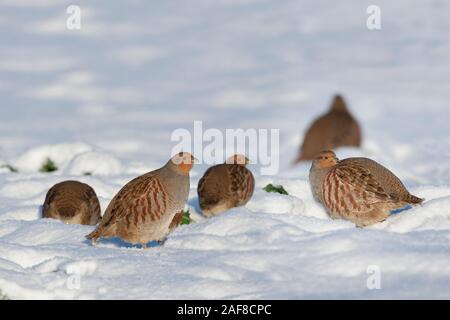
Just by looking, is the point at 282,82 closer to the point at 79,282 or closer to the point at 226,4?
the point at 226,4

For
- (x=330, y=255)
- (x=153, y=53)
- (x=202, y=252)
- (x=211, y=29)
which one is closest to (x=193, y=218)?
(x=202, y=252)

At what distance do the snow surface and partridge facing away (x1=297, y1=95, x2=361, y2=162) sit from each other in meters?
0.51

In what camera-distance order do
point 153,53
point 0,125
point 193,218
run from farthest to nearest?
point 153,53, point 0,125, point 193,218

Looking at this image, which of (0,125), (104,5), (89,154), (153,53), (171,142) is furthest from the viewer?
(104,5)

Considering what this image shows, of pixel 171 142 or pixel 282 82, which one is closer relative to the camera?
pixel 171 142

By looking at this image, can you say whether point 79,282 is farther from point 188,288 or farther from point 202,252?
point 202,252

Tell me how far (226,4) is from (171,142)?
1069cm

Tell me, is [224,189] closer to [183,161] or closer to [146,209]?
[183,161]

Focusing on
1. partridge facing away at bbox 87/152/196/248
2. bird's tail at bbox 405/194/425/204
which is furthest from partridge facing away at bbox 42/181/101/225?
bird's tail at bbox 405/194/425/204

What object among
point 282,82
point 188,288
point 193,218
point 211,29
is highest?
point 211,29

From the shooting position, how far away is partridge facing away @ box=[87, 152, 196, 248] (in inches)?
251

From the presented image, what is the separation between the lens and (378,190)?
7.12 metres

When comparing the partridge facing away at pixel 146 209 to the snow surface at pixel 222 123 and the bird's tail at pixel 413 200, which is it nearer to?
the snow surface at pixel 222 123

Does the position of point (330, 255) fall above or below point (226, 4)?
below
